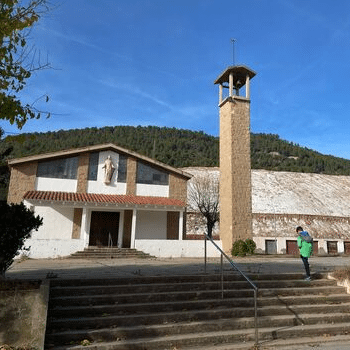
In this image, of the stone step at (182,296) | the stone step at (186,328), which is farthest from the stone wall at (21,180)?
the stone step at (186,328)

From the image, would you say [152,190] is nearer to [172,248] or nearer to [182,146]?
[172,248]

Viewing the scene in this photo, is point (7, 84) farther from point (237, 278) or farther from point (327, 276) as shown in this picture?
point (327, 276)

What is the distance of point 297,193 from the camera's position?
43.6 meters

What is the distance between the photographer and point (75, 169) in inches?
806

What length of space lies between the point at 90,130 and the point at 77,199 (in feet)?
237

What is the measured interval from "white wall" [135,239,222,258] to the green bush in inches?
45.2

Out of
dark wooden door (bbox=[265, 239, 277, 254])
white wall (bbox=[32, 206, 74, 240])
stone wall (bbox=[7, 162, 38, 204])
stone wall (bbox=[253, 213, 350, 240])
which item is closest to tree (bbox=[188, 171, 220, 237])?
stone wall (bbox=[253, 213, 350, 240])

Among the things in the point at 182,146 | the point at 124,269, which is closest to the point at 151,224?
the point at 124,269

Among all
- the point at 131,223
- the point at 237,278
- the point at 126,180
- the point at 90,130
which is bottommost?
the point at 237,278

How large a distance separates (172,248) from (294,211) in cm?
2404

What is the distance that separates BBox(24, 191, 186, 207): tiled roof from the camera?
714 inches

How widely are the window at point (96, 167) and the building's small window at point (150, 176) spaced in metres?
0.98

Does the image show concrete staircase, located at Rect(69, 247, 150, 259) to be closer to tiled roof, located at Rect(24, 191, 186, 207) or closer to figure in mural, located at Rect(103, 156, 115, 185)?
tiled roof, located at Rect(24, 191, 186, 207)

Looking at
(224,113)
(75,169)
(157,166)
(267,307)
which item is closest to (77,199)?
(75,169)
